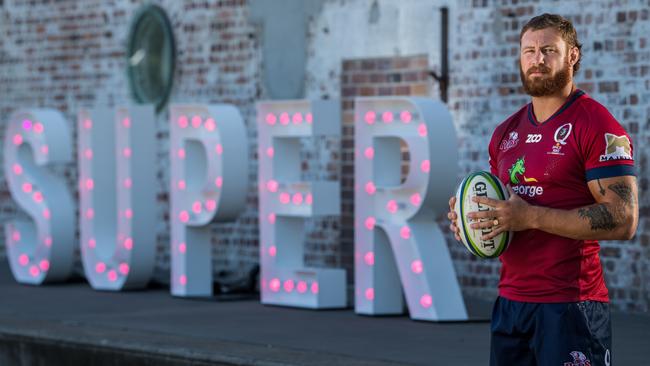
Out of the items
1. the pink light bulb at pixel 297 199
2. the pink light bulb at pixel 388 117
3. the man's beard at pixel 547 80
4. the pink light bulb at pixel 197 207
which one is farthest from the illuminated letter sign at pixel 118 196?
the man's beard at pixel 547 80

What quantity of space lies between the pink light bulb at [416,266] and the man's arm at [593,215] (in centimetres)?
473

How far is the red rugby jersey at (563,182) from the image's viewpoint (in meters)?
4.42

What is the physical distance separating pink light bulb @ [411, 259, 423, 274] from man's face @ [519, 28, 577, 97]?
4.73 meters

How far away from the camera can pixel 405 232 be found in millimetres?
9258

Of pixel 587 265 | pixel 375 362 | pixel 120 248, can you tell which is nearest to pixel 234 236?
pixel 120 248

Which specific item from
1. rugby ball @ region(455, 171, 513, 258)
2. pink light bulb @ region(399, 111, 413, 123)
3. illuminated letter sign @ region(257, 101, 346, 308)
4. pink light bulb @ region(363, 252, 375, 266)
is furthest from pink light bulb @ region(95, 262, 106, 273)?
rugby ball @ region(455, 171, 513, 258)

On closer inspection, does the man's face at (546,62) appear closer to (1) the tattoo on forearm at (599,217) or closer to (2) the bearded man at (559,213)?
(2) the bearded man at (559,213)

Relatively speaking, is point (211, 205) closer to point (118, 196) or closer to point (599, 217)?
point (118, 196)

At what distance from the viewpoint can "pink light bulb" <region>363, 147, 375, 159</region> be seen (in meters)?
9.58

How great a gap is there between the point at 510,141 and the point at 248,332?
14.0ft

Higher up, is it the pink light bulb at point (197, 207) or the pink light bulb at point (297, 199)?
the pink light bulb at point (297, 199)

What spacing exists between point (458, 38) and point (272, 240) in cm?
199

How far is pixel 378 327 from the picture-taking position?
8875mm

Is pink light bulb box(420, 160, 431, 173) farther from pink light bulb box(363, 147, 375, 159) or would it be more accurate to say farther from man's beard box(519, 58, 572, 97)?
man's beard box(519, 58, 572, 97)
